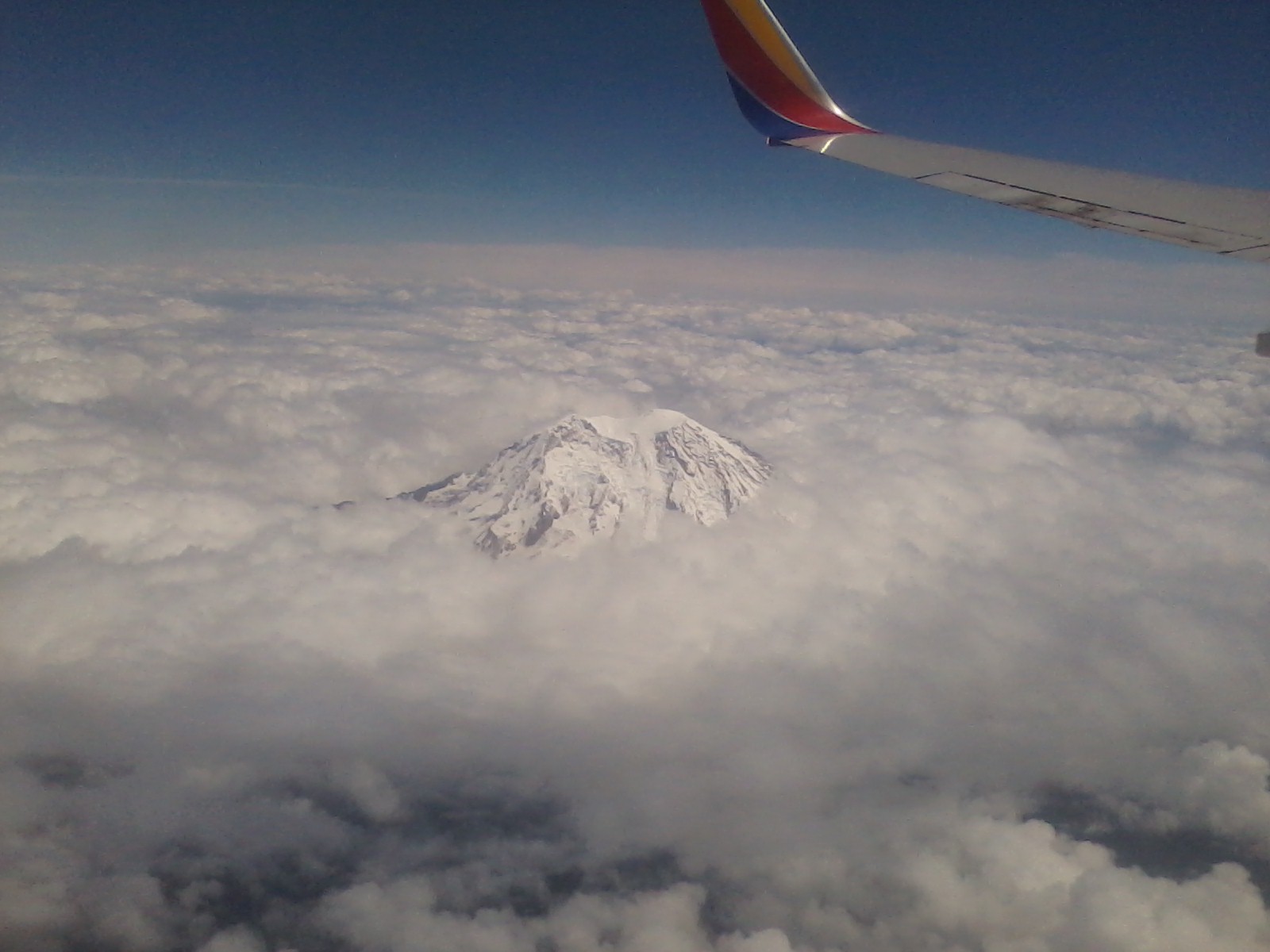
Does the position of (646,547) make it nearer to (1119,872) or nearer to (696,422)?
(696,422)

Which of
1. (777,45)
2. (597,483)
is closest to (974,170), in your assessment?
(777,45)

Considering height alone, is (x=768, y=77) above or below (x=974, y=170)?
above

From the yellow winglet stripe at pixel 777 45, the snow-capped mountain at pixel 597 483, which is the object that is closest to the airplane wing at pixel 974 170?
the yellow winglet stripe at pixel 777 45

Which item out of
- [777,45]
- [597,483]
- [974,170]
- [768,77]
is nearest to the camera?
[974,170]

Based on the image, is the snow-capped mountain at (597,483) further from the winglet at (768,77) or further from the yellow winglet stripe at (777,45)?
the yellow winglet stripe at (777,45)

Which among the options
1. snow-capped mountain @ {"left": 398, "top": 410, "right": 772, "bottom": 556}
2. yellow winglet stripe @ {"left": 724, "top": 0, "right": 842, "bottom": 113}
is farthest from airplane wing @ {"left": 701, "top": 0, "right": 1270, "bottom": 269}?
snow-capped mountain @ {"left": 398, "top": 410, "right": 772, "bottom": 556}

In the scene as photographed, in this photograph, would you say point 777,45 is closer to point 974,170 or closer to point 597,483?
point 974,170

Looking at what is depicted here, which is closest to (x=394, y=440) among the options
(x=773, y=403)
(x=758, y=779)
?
(x=773, y=403)
